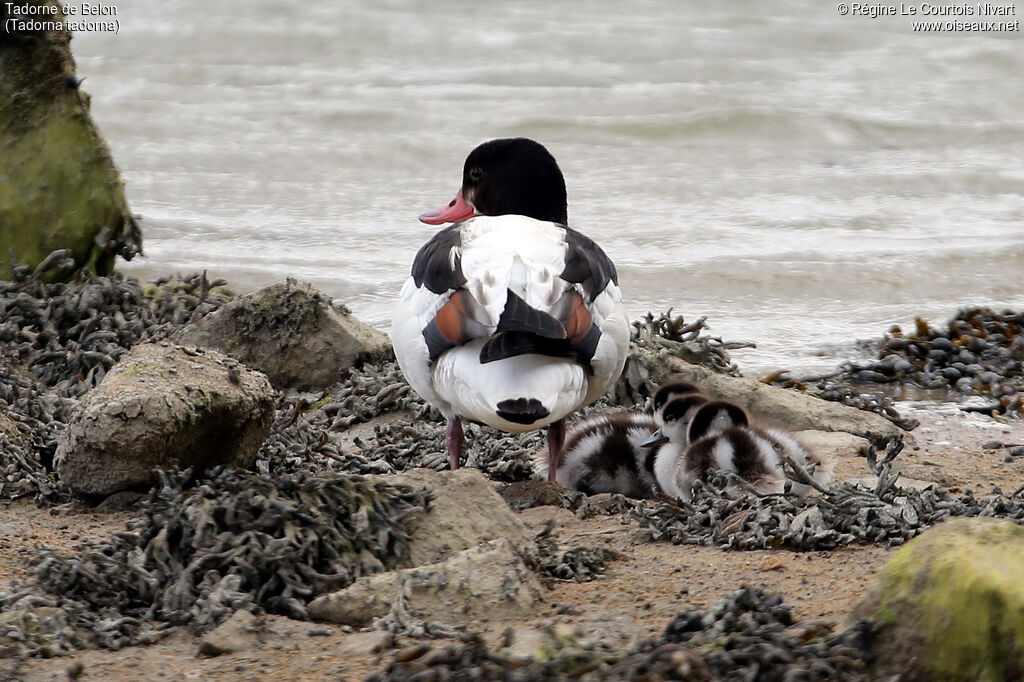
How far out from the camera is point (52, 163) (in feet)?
26.9

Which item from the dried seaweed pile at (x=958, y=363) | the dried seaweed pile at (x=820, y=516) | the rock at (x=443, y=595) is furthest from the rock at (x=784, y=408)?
the rock at (x=443, y=595)

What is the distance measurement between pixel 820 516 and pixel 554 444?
1705 millimetres

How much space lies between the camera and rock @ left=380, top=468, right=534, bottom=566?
3918 mm

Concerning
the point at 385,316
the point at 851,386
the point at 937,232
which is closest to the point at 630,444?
the point at 851,386

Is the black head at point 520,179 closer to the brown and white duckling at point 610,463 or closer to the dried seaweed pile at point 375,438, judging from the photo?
the dried seaweed pile at point 375,438

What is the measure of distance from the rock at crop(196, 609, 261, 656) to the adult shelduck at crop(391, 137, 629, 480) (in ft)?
4.54

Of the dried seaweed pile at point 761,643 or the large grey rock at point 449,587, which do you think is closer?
the dried seaweed pile at point 761,643

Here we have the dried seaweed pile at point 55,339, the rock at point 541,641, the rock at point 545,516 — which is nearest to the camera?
the rock at point 541,641

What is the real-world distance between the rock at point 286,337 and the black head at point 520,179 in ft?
3.45

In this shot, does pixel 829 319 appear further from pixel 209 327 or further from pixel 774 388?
pixel 209 327

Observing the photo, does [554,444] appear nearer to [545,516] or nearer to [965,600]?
[545,516]

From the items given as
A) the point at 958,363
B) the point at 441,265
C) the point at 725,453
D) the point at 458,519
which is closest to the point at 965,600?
the point at 458,519

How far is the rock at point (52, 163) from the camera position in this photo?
804cm

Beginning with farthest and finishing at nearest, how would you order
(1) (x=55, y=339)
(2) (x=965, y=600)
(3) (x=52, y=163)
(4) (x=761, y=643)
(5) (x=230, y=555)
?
(3) (x=52, y=163), (1) (x=55, y=339), (5) (x=230, y=555), (4) (x=761, y=643), (2) (x=965, y=600)
